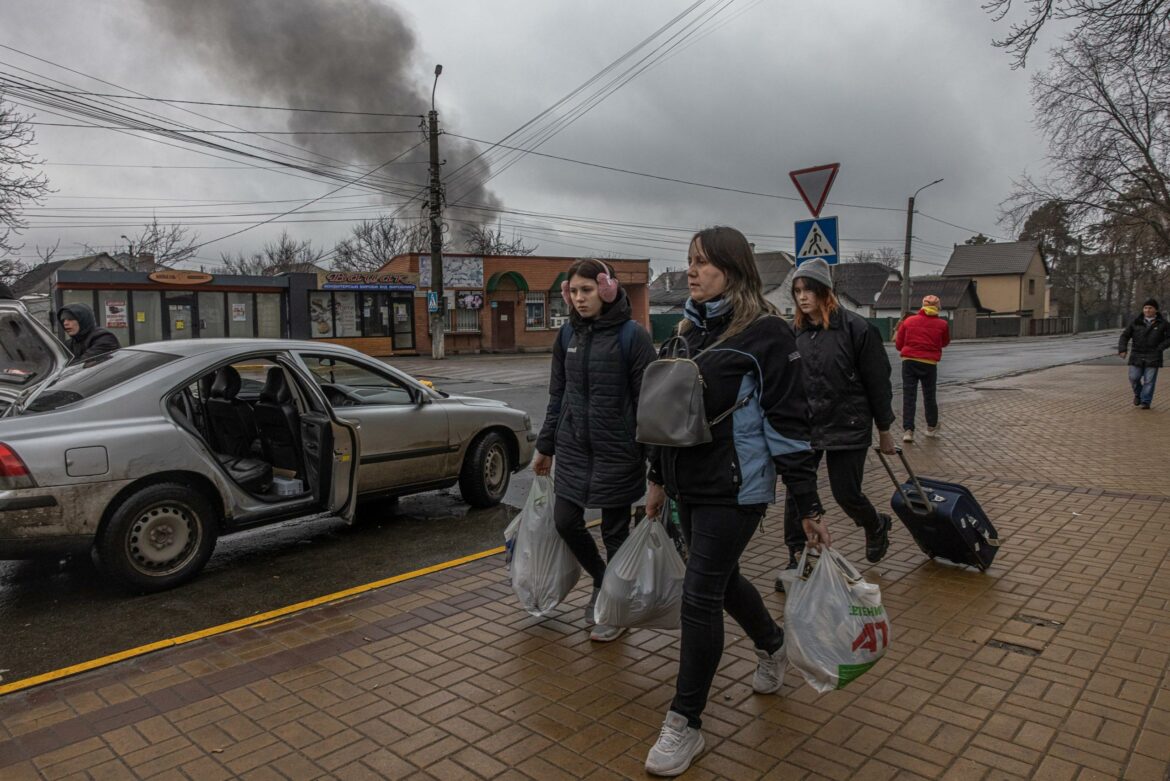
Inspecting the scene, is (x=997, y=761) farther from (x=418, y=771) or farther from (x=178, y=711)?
(x=178, y=711)

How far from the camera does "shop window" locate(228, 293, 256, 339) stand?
28.4 metres

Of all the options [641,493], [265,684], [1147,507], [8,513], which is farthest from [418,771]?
[1147,507]

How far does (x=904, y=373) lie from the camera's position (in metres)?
10.1

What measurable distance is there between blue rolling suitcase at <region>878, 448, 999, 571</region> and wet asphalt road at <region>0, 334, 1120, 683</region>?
2.78 m

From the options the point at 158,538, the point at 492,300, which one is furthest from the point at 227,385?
the point at 492,300

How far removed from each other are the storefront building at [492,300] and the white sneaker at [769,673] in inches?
1176

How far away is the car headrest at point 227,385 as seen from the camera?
5.88m

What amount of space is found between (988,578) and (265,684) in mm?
4010

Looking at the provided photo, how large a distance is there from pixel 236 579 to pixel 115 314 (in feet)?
82.4

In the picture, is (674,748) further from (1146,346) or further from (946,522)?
(1146,346)

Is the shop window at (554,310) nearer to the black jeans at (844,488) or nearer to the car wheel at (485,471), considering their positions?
the car wheel at (485,471)

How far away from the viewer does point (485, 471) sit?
22.4ft

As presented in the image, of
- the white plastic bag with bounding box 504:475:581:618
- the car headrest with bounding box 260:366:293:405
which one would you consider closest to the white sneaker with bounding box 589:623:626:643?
the white plastic bag with bounding box 504:475:581:618

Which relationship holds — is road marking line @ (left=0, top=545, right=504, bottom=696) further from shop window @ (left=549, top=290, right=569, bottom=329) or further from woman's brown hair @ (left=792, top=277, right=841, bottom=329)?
shop window @ (left=549, top=290, right=569, bottom=329)
